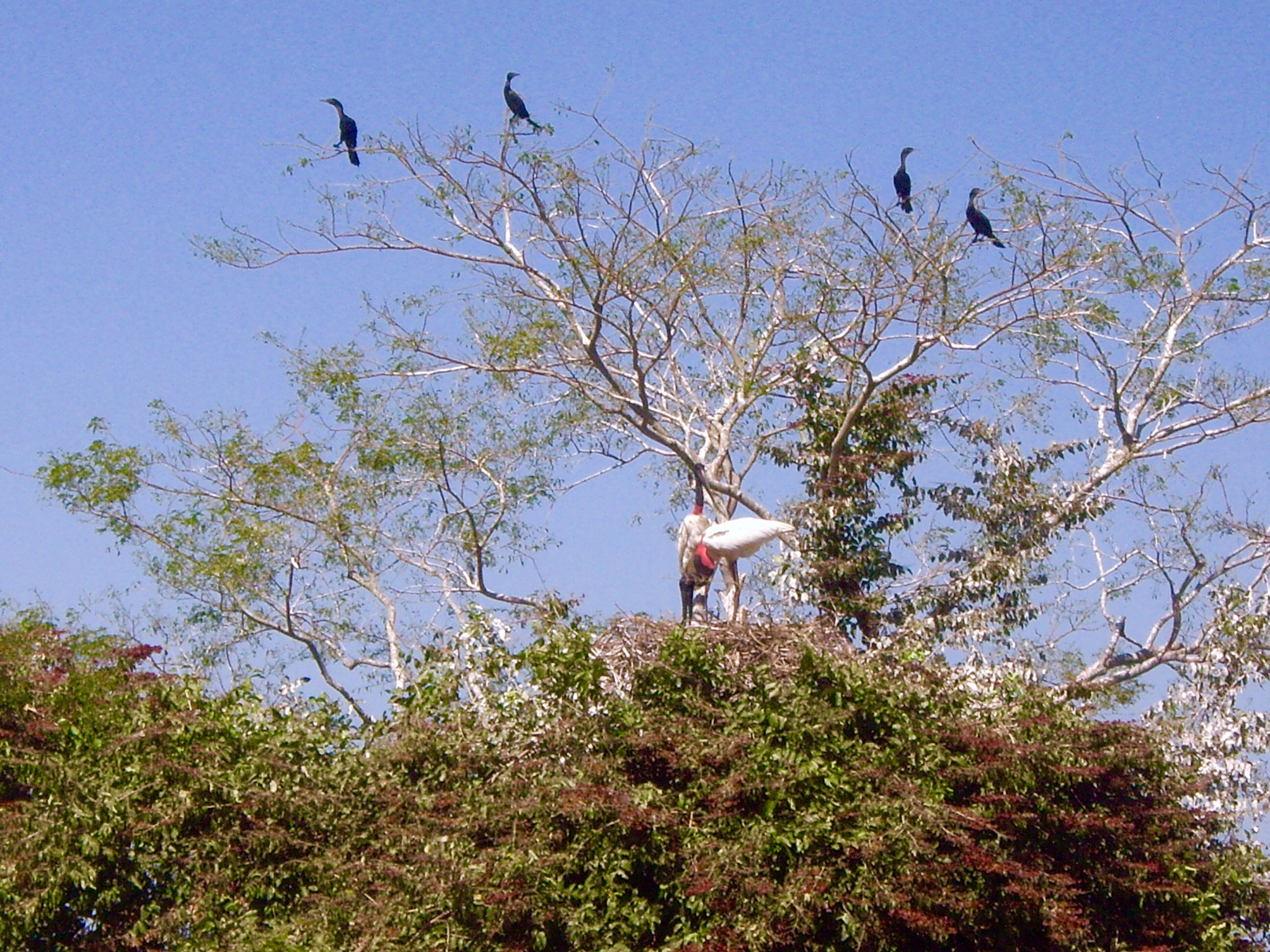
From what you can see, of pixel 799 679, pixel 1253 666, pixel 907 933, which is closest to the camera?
pixel 907 933

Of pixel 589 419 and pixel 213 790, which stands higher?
pixel 589 419

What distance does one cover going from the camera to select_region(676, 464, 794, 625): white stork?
848cm

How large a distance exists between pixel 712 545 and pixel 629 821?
2.30 m

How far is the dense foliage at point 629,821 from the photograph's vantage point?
654 centimetres

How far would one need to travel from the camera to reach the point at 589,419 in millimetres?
12227

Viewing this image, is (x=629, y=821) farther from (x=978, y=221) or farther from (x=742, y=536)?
(x=978, y=221)

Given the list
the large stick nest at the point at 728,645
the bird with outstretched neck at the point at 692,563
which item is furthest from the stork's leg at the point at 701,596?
the large stick nest at the point at 728,645

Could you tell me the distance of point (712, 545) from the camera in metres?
8.62

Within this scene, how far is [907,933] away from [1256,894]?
6.61 feet

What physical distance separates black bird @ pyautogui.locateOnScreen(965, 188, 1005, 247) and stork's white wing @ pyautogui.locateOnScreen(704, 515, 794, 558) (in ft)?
9.19

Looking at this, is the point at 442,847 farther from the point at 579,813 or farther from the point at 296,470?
the point at 296,470

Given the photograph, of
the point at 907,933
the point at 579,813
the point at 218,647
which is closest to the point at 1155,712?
the point at 907,933

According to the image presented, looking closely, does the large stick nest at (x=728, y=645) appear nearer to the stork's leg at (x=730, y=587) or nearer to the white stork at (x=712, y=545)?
the white stork at (x=712, y=545)

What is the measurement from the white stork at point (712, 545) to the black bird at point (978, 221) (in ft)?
7.81
